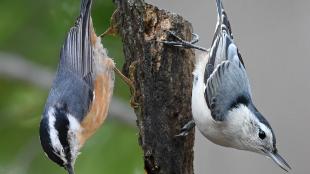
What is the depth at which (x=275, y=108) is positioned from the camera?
5.49m

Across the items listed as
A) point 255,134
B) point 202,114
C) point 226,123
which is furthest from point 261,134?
point 202,114

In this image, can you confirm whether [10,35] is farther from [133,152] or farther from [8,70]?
[133,152]

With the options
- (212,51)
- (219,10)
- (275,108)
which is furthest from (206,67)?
(275,108)

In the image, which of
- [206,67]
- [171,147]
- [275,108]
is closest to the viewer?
[171,147]

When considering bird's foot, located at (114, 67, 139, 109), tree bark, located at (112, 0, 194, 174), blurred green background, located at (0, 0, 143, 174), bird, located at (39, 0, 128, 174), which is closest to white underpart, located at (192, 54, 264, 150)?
tree bark, located at (112, 0, 194, 174)

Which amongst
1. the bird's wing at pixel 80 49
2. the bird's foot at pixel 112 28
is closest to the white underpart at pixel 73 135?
the bird's wing at pixel 80 49

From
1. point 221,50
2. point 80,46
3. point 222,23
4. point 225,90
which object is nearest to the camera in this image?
point 225,90

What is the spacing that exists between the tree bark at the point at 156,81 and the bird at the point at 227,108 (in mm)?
71

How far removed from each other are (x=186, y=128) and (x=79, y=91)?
756 millimetres

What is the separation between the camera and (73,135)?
4551 mm

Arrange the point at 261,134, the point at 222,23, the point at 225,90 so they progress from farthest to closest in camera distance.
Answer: the point at 222,23
the point at 225,90
the point at 261,134

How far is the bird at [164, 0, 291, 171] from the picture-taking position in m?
4.36

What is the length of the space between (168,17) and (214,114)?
1.84 ft

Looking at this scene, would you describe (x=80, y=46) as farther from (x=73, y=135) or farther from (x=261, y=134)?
(x=261, y=134)
